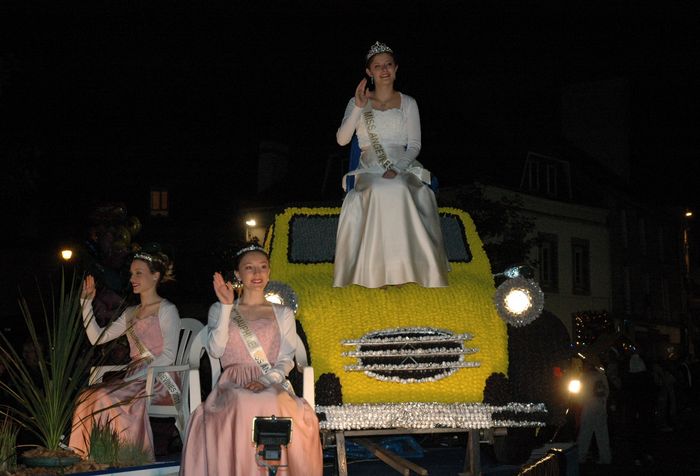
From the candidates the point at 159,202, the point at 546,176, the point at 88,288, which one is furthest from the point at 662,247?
the point at 88,288

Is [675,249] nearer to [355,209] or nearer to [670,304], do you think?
[670,304]

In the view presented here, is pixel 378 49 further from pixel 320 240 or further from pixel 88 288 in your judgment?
pixel 88 288

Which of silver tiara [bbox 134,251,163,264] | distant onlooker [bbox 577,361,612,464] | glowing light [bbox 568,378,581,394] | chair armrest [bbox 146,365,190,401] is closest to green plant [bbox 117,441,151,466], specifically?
chair armrest [bbox 146,365,190,401]

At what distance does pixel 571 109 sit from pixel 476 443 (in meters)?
40.0

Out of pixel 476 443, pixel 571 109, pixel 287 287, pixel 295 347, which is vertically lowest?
pixel 476 443

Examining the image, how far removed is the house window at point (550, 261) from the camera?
1527 inches

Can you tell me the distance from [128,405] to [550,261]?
110 feet

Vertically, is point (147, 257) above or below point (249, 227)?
below

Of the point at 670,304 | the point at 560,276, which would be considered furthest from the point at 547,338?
the point at 670,304

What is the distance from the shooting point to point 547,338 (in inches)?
290

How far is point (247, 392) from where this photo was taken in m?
5.84

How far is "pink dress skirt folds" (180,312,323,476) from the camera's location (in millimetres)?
5637

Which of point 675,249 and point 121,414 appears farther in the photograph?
point 675,249

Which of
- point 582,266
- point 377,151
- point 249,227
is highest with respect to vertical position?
point 249,227
